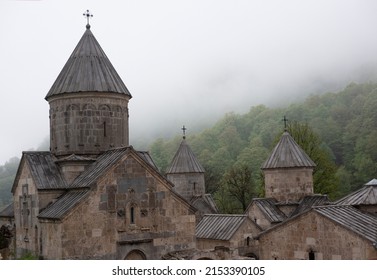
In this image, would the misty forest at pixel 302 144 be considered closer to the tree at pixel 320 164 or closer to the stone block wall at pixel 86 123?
the tree at pixel 320 164

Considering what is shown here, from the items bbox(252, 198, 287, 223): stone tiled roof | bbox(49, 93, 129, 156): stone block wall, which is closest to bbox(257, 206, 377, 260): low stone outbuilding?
bbox(49, 93, 129, 156): stone block wall

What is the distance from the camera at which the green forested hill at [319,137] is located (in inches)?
639

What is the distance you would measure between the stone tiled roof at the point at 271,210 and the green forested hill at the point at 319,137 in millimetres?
3551

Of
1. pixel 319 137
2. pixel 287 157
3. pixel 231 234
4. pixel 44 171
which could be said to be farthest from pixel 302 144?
pixel 44 171

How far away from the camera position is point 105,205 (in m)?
8.41

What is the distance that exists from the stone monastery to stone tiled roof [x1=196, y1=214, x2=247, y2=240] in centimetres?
439

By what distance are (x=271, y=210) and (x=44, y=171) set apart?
821 centimetres

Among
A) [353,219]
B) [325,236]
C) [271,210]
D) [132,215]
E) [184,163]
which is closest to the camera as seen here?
[132,215]


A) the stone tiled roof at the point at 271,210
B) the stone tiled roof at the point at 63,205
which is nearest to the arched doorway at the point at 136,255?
the stone tiled roof at the point at 63,205

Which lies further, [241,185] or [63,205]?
[241,185]

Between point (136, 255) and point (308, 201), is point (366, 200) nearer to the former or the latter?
point (308, 201)

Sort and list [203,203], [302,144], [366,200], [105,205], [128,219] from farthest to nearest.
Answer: [302,144], [203,203], [366,200], [128,219], [105,205]

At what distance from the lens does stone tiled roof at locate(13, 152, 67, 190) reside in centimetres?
914

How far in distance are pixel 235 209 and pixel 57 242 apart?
839 inches
